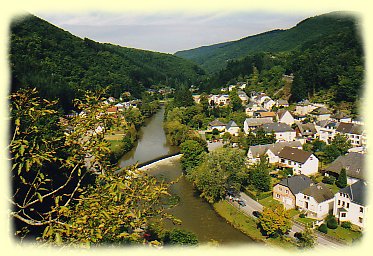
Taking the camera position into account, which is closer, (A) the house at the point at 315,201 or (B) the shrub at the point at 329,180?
(A) the house at the point at 315,201

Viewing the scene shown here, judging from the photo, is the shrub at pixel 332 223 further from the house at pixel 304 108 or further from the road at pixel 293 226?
the house at pixel 304 108

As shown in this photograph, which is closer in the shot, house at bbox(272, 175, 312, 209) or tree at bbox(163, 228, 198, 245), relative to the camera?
tree at bbox(163, 228, 198, 245)

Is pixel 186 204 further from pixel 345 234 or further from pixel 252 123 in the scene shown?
pixel 252 123

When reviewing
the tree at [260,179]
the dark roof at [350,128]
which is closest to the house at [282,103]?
the dark roof at [350,128]

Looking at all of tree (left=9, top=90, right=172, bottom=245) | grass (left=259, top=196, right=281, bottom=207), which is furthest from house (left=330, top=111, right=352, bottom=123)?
tree (left=9, top=90, right=172, bottom=245)

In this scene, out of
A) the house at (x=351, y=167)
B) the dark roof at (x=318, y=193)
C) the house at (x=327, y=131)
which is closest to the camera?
the dark roof at (x=318, y=193)

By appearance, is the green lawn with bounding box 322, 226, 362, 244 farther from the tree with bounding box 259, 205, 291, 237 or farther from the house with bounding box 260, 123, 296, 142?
the house with bounding box 260, 123, 296, 142
